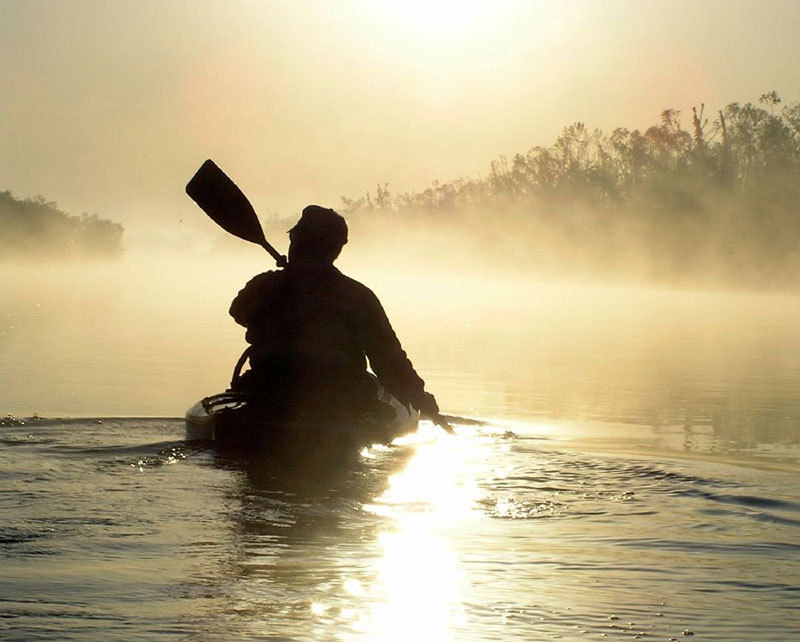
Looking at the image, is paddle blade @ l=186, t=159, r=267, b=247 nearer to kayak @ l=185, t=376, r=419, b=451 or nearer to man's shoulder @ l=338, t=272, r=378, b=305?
man's shoulder @ l=338, t=272, r=378, b=305

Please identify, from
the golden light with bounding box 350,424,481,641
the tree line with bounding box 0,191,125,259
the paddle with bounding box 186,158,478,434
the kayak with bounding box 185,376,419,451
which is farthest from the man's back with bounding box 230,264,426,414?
the tree line with bounding box 0,191,125,259

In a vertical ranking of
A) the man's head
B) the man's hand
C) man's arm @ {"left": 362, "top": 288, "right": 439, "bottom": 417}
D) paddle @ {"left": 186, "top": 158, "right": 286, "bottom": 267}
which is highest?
paddle @ {"left": 186, "top": 158, "right": 286, "bottom": 267}

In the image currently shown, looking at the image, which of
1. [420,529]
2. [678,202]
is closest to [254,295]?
[420,529]

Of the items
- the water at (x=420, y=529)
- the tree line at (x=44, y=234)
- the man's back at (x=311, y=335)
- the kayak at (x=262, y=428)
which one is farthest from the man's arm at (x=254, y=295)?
the tree line at (x=44, y=234)

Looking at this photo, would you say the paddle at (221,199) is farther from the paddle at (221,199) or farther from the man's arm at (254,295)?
the man's arm at (254,295)

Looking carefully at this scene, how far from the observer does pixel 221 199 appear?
1005 centimetres

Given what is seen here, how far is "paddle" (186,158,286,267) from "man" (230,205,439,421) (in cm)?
133

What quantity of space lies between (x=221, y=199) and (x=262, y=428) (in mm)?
2308

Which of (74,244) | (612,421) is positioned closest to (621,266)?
(612,421)

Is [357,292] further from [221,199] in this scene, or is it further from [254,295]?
[221,199]

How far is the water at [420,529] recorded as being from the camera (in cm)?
502

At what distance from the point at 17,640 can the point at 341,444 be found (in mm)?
4005

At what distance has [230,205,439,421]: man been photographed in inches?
338

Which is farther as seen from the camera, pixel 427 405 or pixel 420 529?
pixel 427 405
